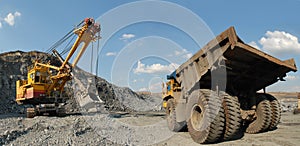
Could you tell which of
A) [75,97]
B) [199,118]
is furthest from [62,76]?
[199,118]

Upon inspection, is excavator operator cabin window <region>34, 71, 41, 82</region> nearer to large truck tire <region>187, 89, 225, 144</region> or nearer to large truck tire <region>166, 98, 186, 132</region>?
large truck tire <region>166, 98, 186, 132</region>

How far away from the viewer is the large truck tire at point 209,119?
5910mm

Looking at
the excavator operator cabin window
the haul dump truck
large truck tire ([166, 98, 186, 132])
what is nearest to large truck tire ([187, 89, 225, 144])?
the haul dump truck

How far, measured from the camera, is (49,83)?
16875 millimetres

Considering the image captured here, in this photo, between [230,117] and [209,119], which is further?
[230,117]

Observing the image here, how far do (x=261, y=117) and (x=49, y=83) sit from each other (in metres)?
14.0

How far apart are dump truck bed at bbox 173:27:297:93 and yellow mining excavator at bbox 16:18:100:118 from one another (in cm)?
1038

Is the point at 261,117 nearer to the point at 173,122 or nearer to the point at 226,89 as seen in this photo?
the point at 226,89

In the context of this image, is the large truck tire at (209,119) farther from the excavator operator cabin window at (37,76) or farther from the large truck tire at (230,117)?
the excavator operator cabin window at (37,76)

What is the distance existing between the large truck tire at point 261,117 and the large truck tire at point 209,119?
7.65 feet

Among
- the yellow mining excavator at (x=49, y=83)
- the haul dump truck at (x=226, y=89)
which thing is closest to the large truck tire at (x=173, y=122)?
the haul dump truck at (x=226, y=89)

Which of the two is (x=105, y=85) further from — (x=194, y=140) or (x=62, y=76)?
(x=194, y=140)

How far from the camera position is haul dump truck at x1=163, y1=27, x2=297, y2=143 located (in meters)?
5.92

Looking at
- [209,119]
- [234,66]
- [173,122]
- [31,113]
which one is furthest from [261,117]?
[31,113]
